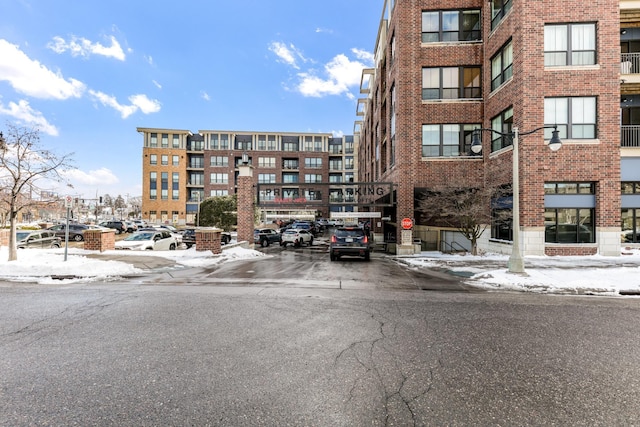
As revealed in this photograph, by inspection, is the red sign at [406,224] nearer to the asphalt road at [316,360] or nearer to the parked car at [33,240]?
the asphalt road at [316,360]

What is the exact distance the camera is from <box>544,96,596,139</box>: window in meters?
16.5

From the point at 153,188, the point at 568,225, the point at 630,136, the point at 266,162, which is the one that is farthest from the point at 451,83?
the point at 153,188

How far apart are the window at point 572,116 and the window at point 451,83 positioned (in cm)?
513

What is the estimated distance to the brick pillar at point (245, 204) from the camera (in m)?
21.0

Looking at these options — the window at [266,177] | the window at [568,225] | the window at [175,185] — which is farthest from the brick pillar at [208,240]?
the window at [175,185]

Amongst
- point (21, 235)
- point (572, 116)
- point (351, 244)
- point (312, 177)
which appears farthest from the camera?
point (312, 177)

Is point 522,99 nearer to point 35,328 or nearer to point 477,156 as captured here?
point 477,156

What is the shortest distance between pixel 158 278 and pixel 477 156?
19.2 meters

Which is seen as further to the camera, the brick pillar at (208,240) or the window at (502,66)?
the window at (502,66)

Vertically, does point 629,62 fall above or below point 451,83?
above

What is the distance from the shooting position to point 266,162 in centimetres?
7181

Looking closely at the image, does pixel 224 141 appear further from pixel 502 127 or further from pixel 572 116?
pixel 572 116

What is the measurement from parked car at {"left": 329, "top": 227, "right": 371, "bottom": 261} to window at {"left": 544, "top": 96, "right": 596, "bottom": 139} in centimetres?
1088

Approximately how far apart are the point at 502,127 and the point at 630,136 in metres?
6.94
